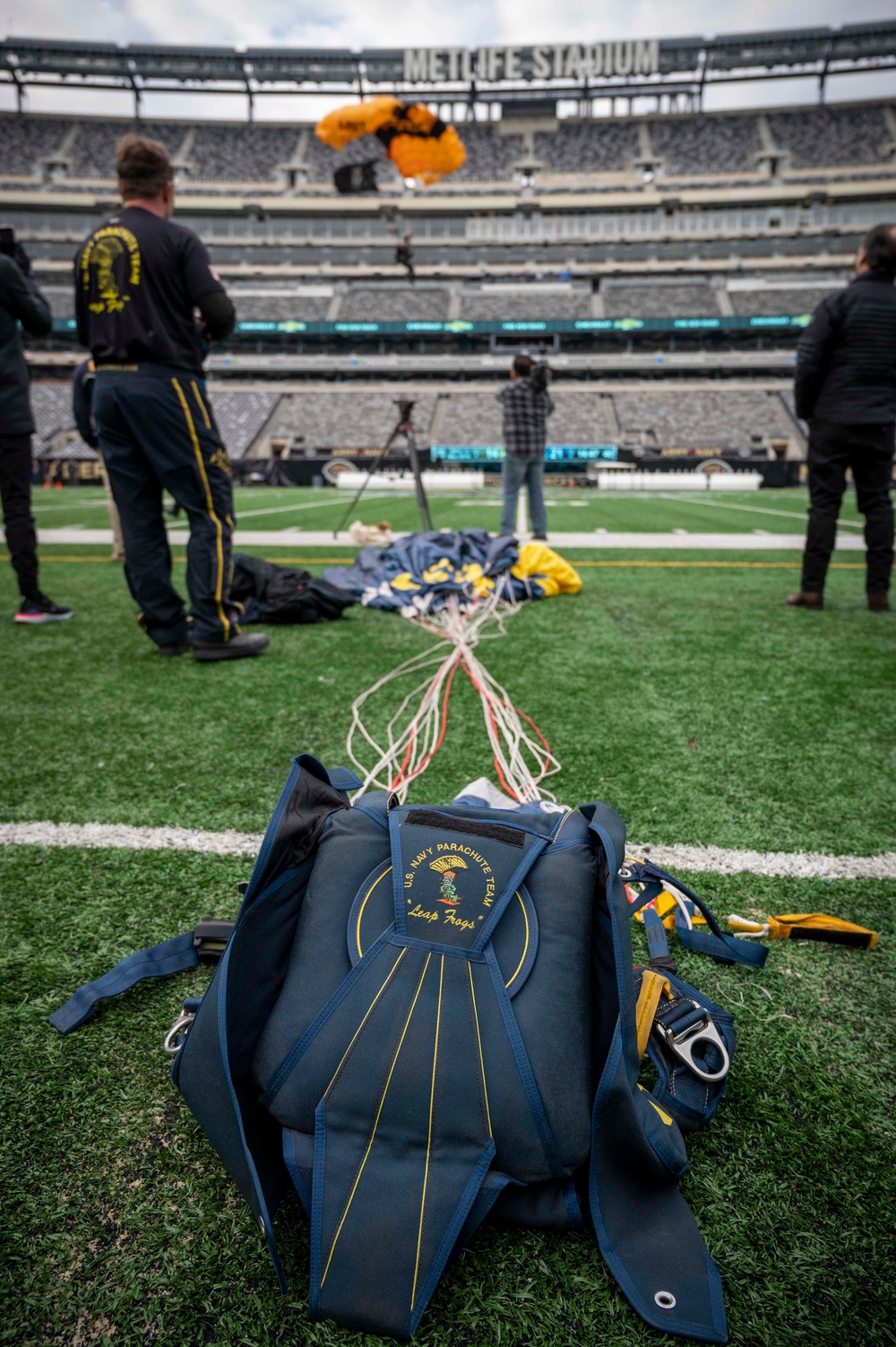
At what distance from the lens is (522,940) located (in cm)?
100

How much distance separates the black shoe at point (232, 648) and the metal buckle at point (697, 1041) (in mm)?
2580

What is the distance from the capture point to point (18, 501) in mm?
3629

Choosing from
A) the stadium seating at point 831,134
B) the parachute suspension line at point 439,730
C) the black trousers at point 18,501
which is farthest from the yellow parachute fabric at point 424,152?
the parachute suspension line at point 439,730

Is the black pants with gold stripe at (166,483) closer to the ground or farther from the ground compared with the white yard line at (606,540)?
farther from the ground

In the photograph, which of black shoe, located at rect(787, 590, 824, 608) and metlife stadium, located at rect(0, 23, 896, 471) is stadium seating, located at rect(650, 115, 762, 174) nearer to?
metlife stadium, located at rect(0, 23, 896, 471)

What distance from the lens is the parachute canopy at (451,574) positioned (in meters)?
4.26

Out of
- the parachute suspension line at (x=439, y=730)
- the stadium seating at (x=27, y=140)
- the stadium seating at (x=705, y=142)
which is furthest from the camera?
the stadium seating at (x=27, y=140)

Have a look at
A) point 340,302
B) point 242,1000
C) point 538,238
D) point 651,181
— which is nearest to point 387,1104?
point 242,1000

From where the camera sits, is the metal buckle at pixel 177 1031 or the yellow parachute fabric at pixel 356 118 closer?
the metal buckle at pixel 177 1031

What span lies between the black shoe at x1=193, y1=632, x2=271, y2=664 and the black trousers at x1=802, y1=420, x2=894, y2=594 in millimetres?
2940

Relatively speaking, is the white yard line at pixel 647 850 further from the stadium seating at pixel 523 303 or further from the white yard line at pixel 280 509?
the stadium seating at pixel 523 303

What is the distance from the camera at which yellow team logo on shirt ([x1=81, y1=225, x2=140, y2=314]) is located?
2.73 m

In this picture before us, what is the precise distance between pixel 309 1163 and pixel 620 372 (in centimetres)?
3849

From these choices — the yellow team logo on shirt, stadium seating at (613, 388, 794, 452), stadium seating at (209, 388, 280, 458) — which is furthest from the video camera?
stadium seating at (613, 388, 794, 452)
